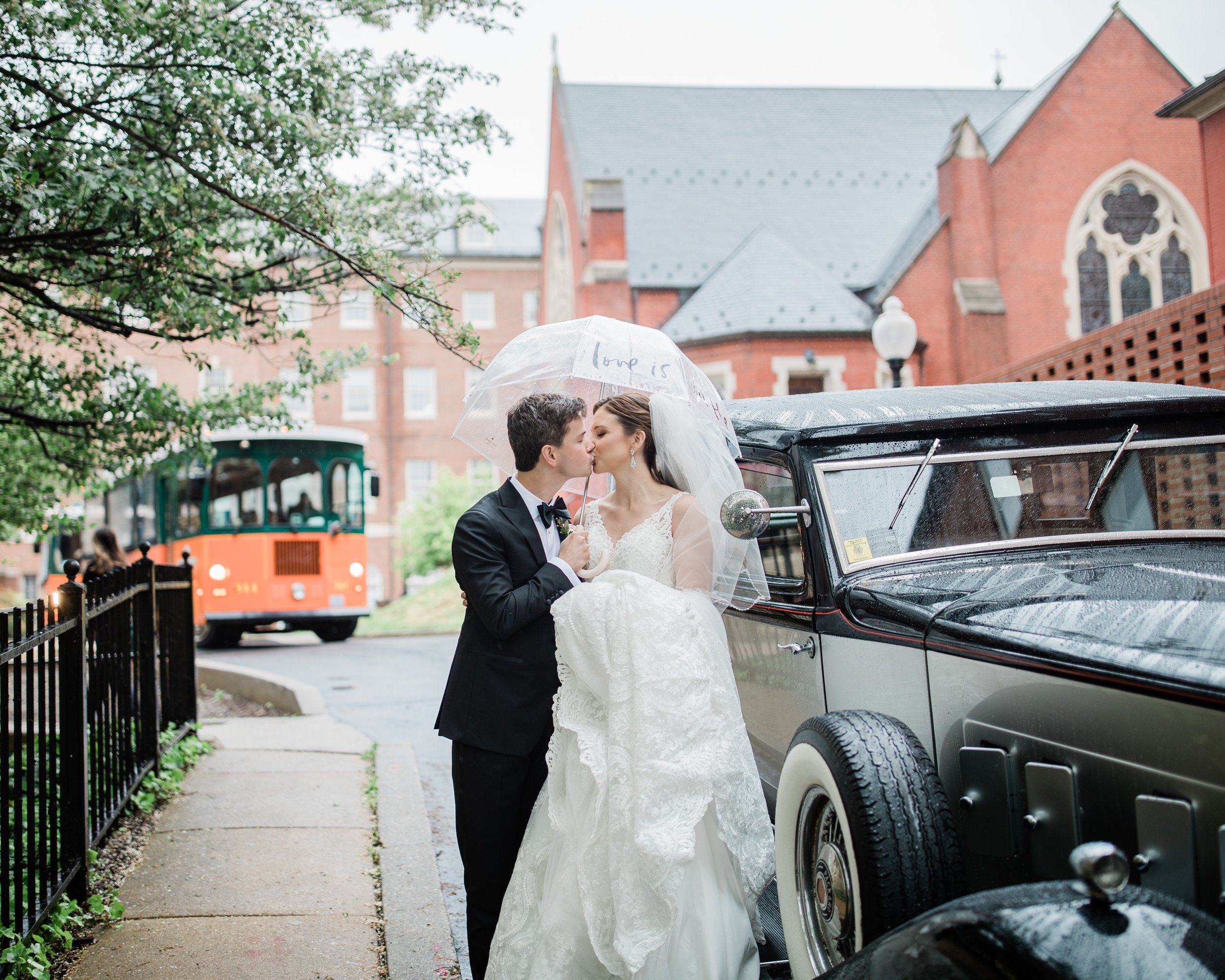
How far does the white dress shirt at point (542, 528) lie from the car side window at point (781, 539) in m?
0.99

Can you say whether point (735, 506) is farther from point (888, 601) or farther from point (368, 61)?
point (368, 61)

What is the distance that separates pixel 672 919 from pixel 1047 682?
1323 mm

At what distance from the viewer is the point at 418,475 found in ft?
135

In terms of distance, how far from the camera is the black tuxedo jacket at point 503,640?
11.1 ft

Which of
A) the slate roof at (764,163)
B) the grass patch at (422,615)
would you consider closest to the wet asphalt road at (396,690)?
the grass patch at (422,615)

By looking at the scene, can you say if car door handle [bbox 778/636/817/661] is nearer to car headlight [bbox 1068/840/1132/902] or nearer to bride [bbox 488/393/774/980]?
bride [bbox 488/393/774/980]

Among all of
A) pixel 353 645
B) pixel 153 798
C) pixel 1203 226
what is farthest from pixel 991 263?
pixel 153 798

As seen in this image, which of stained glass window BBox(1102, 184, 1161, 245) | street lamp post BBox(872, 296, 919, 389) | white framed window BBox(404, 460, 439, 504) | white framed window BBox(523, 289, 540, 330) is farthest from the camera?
white framed window BBox(523, 289, 540, 330)

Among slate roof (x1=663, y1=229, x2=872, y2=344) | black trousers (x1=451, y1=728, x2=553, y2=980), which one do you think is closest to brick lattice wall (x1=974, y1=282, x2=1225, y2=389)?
black trousers (x1=451, y1=728, x2=553, y2=980)

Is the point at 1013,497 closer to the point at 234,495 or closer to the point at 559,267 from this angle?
the point at 234,495

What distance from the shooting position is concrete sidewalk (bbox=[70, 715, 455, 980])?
391cm

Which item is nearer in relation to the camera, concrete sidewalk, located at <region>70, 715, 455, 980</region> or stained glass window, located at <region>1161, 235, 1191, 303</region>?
concrete sidewalk, located at <region>70, 715, 455, 980</region>

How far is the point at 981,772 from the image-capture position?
291cm

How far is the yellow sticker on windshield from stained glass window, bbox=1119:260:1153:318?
2184 centimetres
